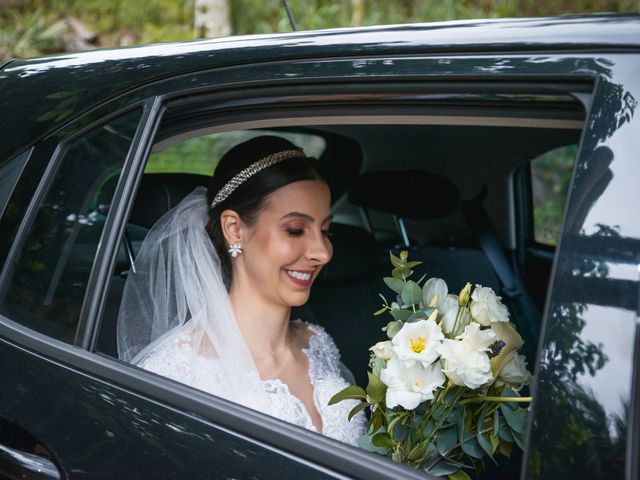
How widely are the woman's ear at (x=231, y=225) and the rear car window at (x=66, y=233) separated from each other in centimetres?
65

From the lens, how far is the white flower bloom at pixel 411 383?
1.58 metres

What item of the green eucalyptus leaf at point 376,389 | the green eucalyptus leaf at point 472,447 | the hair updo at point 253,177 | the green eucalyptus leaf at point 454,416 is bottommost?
the green eucalyptus leaf at point 472,447

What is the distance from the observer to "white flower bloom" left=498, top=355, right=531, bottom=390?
1.63 meters

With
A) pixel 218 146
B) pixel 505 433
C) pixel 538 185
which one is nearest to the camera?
pixel 505 433

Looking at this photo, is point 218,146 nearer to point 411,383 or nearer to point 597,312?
point 411,383

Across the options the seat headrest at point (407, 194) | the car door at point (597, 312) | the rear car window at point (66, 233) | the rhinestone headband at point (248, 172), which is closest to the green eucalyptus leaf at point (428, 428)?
the car door at point (597, 312)

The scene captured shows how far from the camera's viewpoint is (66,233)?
5.74 feet

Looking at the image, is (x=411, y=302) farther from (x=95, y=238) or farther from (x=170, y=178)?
(x=170, y=178)

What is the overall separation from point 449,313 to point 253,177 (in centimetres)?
81

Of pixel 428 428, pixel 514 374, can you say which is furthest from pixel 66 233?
pixel 514 374

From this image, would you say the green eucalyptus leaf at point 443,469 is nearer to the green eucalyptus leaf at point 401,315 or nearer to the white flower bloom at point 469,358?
the white flower bloom at point 469,358

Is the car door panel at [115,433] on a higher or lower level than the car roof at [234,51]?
lower

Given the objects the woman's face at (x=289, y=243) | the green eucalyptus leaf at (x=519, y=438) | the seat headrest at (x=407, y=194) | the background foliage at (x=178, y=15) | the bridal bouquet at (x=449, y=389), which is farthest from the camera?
the background foliage at (x=178, y=15)

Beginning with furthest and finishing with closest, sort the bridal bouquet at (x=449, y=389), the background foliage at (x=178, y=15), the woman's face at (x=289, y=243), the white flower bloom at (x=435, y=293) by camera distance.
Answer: the background foliage at (x=178, y=15) < the woman's face at (x=289, y=243) < the white flower bloom at (x=435, y=293) < the bridal bouquet at (x=449, y=389)
